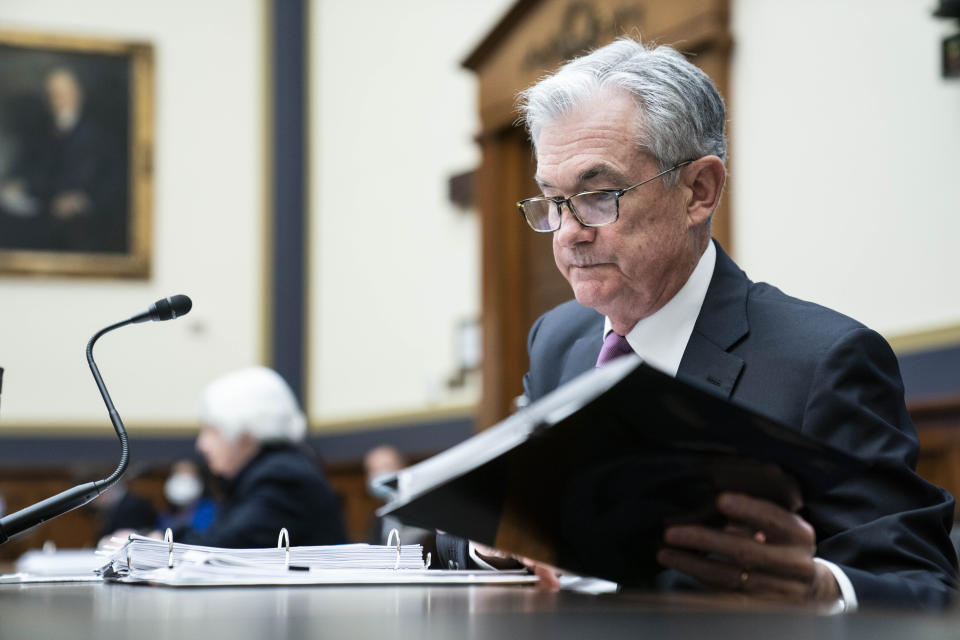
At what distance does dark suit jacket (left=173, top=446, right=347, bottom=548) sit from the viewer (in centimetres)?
430

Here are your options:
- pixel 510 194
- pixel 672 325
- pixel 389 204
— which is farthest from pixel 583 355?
pixel 389 204

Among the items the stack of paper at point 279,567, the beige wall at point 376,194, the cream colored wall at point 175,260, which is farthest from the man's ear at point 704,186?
the cream colored wall at point 175,260

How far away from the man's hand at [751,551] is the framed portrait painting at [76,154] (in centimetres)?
998

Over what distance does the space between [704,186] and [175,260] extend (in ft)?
30.5

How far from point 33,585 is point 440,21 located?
7.84 m

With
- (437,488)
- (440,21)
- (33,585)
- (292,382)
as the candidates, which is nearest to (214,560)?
(33,585)

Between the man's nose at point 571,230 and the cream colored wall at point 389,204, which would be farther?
the cream colored wall at point 389,204

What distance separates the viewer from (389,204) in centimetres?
973

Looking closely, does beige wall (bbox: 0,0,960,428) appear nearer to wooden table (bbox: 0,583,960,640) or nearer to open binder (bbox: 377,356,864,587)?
open binder (bbox: 377,356,864,587)

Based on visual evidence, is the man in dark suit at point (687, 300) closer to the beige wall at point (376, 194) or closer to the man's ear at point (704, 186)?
the man's ear at point (704, 186)

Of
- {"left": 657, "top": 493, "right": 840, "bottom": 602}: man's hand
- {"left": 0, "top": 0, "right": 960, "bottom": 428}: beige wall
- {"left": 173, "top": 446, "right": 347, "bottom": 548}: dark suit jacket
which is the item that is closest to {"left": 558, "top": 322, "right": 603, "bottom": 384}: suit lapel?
{"left": 657, "top": 493, "right": 840, "bottom": 602}: man's hand

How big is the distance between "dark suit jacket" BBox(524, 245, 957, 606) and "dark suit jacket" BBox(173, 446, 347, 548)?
254 centimetres

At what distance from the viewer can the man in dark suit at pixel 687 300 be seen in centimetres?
180

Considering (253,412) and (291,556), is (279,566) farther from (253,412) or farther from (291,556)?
(253,412)
